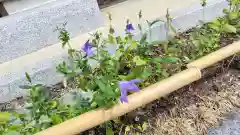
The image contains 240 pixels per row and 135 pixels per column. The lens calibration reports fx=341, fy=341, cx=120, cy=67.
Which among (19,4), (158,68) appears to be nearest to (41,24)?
(19,4)

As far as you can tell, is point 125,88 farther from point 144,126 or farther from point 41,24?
point 41,24

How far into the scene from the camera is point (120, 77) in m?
1.64

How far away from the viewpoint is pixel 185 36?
2.34 m

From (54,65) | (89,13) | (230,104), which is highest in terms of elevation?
(89,13)

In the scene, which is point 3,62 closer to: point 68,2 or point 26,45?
point 26,45

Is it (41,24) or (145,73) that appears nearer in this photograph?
(145,73)

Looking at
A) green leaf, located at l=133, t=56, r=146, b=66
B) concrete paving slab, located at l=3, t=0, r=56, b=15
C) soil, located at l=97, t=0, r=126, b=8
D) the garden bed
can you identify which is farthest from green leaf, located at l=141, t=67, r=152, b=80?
soil, located at l=97, t=0, r=126, b=8

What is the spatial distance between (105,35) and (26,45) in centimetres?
49

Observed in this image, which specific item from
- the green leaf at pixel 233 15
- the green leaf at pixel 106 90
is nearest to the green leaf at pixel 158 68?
the green leaf at pixel 106 90

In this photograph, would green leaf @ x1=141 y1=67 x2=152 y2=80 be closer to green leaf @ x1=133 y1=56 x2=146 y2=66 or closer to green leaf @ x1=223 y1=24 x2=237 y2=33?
green leaf @ x1=133 y1=56 x2=146 y2=66

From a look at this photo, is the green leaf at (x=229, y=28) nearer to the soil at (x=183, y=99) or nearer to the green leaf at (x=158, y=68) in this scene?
the soil at (x=183, y=99)

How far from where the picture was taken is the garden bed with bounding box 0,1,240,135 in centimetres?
146

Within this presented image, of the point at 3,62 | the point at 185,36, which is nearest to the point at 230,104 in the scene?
the point at 185,36

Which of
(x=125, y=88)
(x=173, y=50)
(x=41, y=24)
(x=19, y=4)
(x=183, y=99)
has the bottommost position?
(x=183, y=99)
